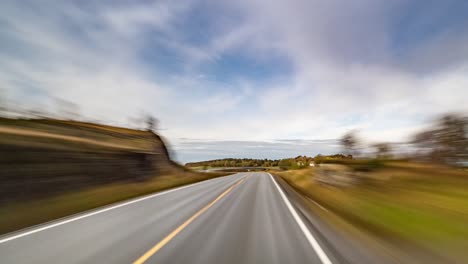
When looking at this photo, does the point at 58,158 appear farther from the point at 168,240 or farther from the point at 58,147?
the point at 168,240

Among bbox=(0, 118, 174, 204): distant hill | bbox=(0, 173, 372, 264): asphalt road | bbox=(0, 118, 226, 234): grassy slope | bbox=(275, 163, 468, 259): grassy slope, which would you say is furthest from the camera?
bbox=(0, 118, 174, 204): distant hill

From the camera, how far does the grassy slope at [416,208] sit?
6350mm

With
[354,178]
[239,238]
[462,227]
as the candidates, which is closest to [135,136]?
[354,178]

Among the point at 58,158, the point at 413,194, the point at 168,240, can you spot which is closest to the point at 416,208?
the point at 413,194

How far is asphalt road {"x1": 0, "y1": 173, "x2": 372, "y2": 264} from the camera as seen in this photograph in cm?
467

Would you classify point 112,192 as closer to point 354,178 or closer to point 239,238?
point 239,238

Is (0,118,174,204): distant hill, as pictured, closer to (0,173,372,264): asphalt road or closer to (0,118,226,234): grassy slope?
(0,118,226,234): grassy slope

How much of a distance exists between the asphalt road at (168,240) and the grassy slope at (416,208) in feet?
7.80

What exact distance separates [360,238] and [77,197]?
11.1 meters

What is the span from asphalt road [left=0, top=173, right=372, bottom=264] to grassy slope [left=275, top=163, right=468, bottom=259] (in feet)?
7.80

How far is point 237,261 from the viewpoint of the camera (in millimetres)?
4586

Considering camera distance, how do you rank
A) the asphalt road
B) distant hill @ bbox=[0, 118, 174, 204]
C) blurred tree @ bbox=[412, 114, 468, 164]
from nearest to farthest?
the asphalt road
distant hill @ bbox=[0, 118, 174, 204]
blurred tree @ bbox=[412, 114, 468, 164]

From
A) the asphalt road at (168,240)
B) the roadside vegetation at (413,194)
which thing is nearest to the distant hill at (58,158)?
the asphalt road at (168,240)

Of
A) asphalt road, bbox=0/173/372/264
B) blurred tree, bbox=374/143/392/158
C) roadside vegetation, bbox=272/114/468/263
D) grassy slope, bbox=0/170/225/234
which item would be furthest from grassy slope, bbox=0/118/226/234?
blurred tree, bbox=374/143/392/158
